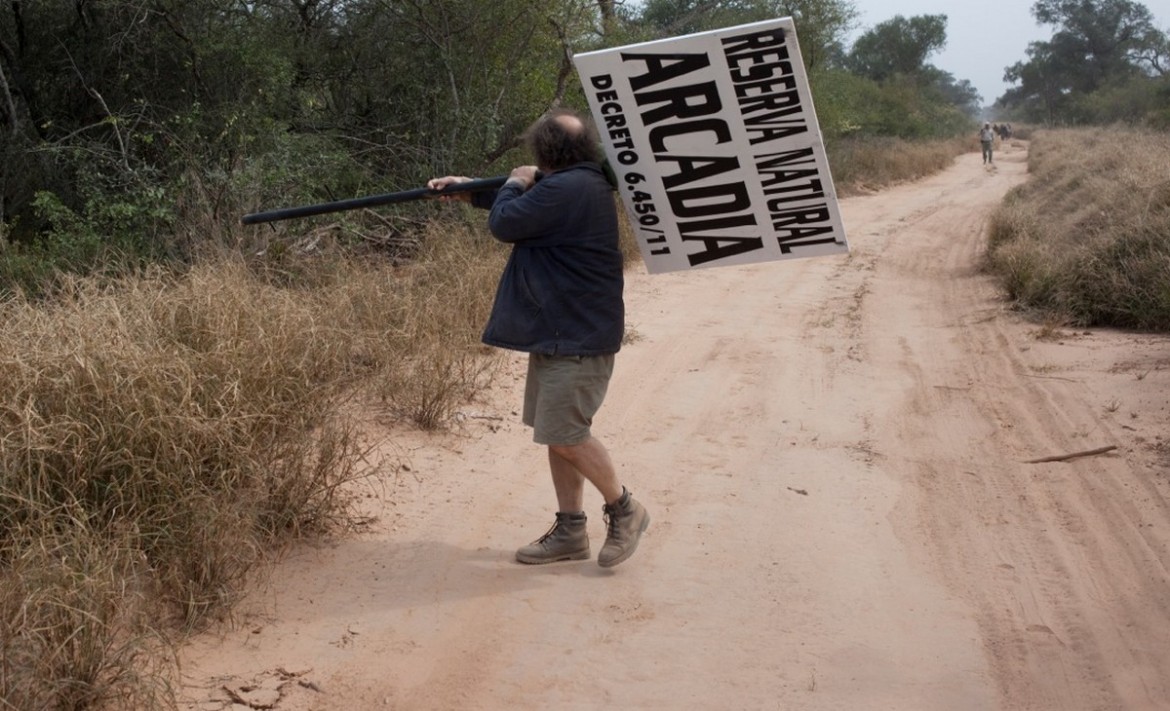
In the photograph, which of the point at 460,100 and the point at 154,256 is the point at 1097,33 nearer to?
the point at 460,100

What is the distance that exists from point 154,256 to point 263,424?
14.2ft

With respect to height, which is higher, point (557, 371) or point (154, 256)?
point (154, 256)

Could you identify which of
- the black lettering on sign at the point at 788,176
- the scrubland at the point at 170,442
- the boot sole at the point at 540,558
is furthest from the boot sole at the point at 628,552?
the black lettering on sign at the point at 788,176

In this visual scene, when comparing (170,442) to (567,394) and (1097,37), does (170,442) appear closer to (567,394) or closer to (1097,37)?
(567,394)

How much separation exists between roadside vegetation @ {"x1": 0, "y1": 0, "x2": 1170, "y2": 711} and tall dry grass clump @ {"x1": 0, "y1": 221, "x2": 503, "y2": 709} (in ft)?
0.04

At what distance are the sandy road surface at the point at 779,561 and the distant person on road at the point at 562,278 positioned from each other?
0.72 meters

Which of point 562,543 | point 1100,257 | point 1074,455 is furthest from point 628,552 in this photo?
point 1100,257

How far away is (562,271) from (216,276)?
8.47ft

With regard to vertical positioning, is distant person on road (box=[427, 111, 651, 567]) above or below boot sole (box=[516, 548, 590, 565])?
above

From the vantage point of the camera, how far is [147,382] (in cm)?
401

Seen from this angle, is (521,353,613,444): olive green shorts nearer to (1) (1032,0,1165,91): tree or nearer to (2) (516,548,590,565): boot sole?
(2) (516,548,590,565): boot sole

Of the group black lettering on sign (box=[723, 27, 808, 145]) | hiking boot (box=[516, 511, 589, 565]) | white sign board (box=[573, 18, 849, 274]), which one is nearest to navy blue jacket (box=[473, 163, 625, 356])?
white sign board (box=[573, 18, 849, 274])

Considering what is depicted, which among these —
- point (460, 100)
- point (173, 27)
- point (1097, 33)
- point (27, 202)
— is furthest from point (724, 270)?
point (1097, 33)

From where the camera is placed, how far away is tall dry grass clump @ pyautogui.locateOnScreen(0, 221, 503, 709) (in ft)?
9.83
